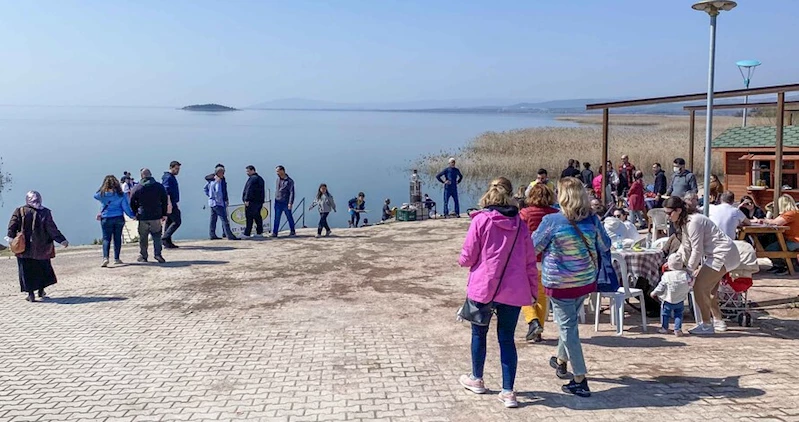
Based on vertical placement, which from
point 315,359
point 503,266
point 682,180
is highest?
point 682,180

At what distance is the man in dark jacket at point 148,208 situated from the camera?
10.9 metres

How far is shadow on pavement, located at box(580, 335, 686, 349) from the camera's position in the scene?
6586 millimetres

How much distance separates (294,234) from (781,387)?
34.3 feet

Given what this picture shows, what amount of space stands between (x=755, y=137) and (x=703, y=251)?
9.68m

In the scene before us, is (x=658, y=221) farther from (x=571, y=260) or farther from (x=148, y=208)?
(x=148, y=208)

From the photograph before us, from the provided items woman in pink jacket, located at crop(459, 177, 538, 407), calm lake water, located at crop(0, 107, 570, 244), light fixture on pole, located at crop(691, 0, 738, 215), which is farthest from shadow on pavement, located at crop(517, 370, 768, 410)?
calm lake water, located at crop(0, 107, 570, 244)

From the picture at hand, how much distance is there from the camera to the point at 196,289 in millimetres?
→ 9281

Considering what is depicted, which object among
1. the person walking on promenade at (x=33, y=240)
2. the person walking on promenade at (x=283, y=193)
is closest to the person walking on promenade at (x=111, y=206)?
the person walking on promenade at (x=33, y=240)

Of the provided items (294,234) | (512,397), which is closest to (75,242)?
(294,234)

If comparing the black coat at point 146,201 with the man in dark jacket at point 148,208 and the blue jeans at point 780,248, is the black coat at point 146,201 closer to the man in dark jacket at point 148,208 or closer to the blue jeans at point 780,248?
the man in dark jacket at point 148,208

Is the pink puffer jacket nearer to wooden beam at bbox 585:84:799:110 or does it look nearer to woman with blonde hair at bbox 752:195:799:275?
woman with blonde hair at bbox 752:195:799:275

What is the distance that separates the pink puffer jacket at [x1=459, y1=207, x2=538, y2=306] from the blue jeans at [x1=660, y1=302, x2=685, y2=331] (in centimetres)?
251

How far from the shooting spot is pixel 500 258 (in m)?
4.97

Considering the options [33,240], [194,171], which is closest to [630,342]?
[33,240]
